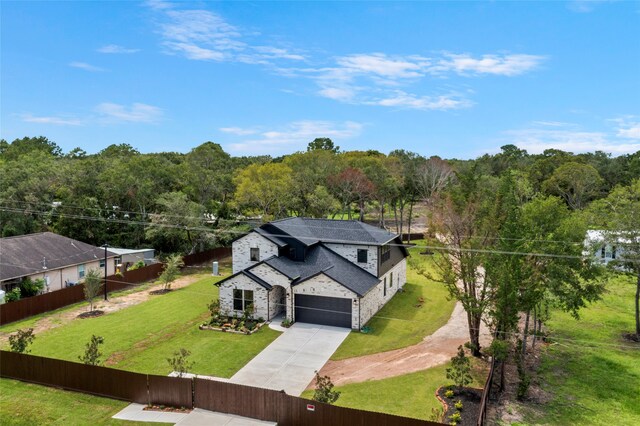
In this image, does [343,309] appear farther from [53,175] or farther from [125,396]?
[53,175]

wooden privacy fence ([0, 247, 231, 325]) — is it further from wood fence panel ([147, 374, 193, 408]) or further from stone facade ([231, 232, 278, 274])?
wood fence panel ([147, 374, 193, 408])

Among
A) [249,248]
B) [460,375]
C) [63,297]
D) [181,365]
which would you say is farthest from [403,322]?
[63,297]

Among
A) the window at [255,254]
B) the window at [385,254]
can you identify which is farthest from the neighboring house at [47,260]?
the window at [385,254]

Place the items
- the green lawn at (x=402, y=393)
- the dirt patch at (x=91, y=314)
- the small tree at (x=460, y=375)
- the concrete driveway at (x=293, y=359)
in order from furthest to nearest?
the dirt patch at (x=91, y=314) < the concrete driveway at (x=293, y=359) < the small tree at (x=460, y=375) < the green lawn at (x=402, y=393)

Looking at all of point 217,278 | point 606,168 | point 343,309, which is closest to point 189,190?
point 217,278

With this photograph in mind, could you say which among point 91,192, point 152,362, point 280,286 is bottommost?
point 152,362

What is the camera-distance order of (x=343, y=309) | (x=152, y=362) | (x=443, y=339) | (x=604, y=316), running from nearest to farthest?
(x=152, y=362) < (x=443, y=339) < (x=343, y=309) < (x=604, y=316)

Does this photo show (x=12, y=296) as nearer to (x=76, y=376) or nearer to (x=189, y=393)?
(x=76, y=376)

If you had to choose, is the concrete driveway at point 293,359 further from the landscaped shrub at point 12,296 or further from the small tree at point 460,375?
the landscaped shrub at point 12,296
